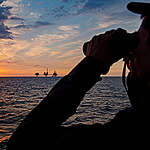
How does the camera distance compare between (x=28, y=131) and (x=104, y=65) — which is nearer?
(x=28, y=131)

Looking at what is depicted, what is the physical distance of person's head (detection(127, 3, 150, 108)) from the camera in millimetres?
1464

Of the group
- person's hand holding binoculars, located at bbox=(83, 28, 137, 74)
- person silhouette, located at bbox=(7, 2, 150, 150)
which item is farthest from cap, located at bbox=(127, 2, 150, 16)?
person's hand holding binoculars, located at bbox=(83, 28, 137, 74)

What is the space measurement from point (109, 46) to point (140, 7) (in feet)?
1.33

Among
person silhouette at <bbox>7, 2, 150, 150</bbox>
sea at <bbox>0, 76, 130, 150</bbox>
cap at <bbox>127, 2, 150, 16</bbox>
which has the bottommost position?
sea at <bbox>0, 76, 130, 150</bbox>

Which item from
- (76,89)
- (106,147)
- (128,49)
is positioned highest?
(128,49)

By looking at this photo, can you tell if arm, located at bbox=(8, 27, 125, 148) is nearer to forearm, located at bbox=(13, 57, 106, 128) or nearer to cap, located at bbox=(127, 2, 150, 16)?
forearm, located at bbox=(13, 57, 106, 128)

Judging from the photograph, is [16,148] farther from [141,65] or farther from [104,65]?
[141,65]

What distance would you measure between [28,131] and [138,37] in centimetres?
126

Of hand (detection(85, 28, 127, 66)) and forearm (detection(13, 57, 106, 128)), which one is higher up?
hand (detection(85, 28, 127, 66))

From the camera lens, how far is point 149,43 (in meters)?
1.46

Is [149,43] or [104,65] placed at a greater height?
[149,43]

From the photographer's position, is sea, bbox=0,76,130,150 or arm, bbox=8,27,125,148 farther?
sea, bbox=0,76,130,150

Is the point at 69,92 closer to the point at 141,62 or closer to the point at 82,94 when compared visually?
the point at 82,94

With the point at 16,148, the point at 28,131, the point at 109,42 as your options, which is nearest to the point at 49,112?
the point at 28,131
